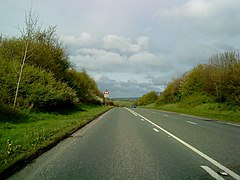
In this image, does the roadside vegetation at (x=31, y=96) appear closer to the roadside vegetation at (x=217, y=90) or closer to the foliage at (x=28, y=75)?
the foliage at (x=28, y=75)

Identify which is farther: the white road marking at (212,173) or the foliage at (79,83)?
the foliage at (79,83)

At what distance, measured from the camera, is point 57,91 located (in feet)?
90.1

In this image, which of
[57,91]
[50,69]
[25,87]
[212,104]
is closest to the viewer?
[25,87]

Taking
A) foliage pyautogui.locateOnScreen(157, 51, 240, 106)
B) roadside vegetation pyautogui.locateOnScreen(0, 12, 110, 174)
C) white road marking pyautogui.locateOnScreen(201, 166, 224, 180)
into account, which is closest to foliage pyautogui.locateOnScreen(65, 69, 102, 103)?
roadside vegetation pyautogui.locateOnScreen(0, 12, 110, 174)

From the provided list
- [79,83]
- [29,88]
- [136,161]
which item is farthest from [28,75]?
[79,83]

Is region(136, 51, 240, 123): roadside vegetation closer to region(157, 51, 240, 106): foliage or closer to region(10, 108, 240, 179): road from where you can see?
region(157, 51, 240, 106): foliage

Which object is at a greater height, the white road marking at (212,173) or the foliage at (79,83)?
the foliage at (79,83)

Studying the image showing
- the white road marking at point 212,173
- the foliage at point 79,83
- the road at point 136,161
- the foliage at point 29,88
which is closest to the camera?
the white road marking at point 212,173

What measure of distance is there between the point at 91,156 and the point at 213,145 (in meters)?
4.71

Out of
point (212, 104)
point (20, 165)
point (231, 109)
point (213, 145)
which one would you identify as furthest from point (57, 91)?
point (212, 104)

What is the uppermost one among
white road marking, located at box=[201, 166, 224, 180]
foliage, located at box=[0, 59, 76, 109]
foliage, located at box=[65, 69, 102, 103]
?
foliage, located at box=[65, 69, 102, 103]

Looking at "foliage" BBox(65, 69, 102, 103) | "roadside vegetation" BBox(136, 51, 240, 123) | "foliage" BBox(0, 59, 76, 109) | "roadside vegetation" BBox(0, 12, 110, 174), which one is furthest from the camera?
"foliage" BBox(65, 69, 102, 103)

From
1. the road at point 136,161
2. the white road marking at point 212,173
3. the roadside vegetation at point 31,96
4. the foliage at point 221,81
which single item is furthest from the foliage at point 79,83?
the white road marking at point 212,173

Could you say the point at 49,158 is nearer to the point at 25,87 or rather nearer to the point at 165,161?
the point at 165,161
